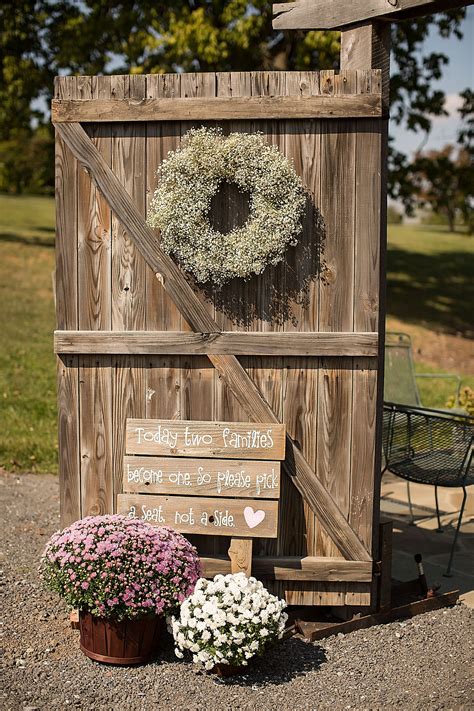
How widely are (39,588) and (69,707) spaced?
135cm

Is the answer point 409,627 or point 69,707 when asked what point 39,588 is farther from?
point 409,627

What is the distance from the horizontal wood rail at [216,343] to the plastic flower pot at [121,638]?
128cm

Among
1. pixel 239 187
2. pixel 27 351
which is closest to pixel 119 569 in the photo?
pixel 239 187

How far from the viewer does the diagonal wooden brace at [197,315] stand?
426 centimetres

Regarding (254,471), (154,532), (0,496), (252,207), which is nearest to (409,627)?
(254,471)

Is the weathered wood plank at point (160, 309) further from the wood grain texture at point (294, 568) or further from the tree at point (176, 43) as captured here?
the tree at point (176, 43)

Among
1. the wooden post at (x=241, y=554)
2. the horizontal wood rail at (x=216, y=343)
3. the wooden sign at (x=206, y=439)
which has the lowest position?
the wooden post at (x=241, y=554)

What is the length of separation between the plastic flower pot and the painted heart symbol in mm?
634

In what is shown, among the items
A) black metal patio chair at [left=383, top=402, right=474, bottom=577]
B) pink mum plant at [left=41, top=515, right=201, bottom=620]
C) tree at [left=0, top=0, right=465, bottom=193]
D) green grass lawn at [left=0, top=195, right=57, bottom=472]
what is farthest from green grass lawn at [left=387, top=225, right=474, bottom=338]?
pink mum plant at [left=41, top=515, right=201, bottom=620]

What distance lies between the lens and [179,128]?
166 inches

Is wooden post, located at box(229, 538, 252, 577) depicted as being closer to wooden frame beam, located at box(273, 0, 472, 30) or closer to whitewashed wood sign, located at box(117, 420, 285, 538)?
whitewashed wood sign, located at box(117, 420, 285, 538)

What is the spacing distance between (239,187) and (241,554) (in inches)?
71.4

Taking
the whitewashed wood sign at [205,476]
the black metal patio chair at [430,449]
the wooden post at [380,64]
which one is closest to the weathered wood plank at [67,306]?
A: the whitewashed wood sign at [205,476]

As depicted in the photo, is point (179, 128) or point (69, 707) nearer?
point (69, 707)
